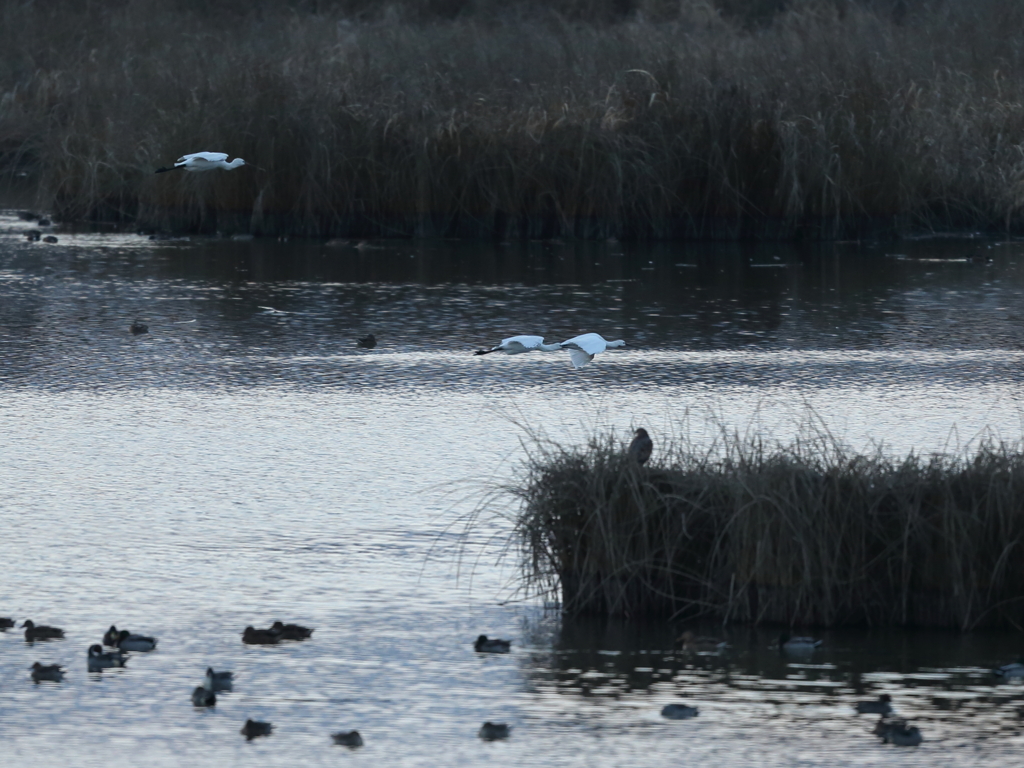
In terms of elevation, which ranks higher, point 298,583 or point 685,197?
point 685,197

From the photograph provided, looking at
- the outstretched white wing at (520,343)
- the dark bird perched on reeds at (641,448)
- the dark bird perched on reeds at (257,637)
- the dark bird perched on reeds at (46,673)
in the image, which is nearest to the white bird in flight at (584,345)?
the outstretched white wing at (520,343)

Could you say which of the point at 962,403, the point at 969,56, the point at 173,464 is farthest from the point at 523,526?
the point at 969,56

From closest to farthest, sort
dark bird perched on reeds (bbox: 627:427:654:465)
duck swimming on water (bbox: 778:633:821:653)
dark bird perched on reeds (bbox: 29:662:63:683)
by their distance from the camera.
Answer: dark bird perched on reeds (bbox: 29:662:63:683) < duck swimming on water (bbox: 778:633:821:653) < dark bird perched on reeds (bbox: 627:427:654:465)

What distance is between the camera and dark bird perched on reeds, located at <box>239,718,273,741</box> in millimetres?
6137

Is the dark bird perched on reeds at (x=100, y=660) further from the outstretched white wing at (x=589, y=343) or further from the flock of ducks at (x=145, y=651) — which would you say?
the outstretched white wing at (x=589, y=343)

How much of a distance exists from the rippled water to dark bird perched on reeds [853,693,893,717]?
7cm

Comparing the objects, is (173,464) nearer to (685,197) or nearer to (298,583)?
(298,583)

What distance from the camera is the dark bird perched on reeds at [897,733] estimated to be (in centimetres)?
607

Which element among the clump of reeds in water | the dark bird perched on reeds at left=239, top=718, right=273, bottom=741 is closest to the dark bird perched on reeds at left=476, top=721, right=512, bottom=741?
the dark bird perched on reeds at left=239, top=718, right=273, bottom=741

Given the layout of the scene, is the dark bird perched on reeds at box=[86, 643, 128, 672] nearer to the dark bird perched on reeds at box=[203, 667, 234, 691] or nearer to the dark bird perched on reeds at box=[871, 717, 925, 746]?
the dark bird perched on reeds at box=[203, 667, 234, 691]

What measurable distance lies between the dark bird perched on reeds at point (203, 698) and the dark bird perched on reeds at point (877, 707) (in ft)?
7.45

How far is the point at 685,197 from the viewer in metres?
21.7

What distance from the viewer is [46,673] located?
6.67 meters

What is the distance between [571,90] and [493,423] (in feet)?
37.9
